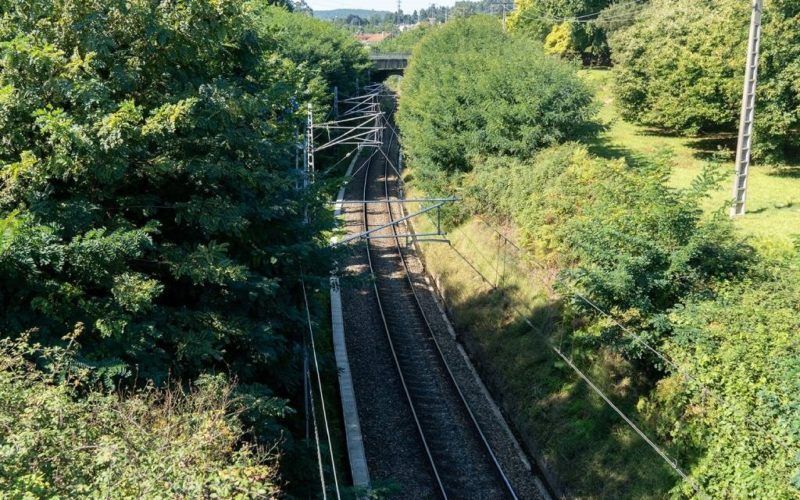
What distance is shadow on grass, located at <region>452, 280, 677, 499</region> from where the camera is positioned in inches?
491

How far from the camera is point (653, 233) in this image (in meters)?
13.1

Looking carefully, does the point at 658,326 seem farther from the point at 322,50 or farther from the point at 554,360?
the point at 322,50

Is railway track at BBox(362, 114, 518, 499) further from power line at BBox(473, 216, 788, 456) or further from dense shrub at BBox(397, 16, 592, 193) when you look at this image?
dense shrub at BBox(397, 16, 592, 193)

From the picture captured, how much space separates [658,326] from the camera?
1205cm

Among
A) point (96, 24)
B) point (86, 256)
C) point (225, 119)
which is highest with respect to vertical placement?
point (96, 24)

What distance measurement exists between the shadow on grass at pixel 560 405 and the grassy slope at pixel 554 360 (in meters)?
0.02

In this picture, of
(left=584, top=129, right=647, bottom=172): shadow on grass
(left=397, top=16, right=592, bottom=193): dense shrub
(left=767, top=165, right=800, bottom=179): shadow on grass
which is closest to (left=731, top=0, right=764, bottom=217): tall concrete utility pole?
(left=397, top=16, right=592, bottom=193): dense shrub

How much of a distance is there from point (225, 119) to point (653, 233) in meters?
9.13

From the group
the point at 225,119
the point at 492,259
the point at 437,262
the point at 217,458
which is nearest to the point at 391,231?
the point at 437,262

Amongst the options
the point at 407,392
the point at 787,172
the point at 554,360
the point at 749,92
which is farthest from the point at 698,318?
the point at 787,172

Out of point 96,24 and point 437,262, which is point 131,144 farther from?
point 437,262

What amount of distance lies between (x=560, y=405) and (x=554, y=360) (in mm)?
1549

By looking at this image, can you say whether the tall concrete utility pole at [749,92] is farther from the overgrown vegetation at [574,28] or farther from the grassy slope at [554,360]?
the overgrown vegetation at [574,28]

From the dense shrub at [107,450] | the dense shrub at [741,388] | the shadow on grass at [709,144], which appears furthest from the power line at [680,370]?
the shadow on grass at [709,144]
